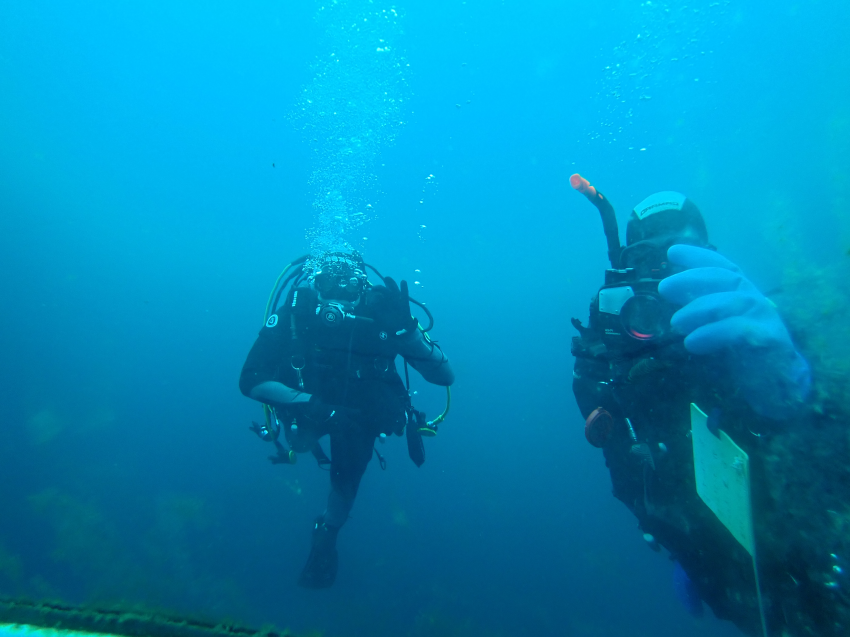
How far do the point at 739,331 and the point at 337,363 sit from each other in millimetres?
3336

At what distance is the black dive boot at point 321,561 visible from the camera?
4.63m

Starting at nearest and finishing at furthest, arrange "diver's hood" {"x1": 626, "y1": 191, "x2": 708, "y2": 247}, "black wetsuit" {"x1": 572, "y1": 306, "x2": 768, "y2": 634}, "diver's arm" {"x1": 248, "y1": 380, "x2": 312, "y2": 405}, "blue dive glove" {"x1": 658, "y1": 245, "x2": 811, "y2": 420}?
"blue dive glove" {"x1": 658, "y1": 245, "x2": 811, "y2": 420}
"black wetsuit" {"x1": 572, "y1": 306, "x2": 768, "y2": 634}
"diver's hood" {"x1": 626, "y1": 191, "x2": 708, "y2": 247}
"diver's arm" {"x1": 248, "y1": 380, "x2": 312, "y2": 405}

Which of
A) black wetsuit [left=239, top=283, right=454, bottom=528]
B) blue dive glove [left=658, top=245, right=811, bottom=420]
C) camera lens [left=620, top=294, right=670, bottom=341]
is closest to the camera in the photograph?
blue dive glove [left=658, top=245, right=811, bottom=420]

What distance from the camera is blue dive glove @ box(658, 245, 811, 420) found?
41.5 inches

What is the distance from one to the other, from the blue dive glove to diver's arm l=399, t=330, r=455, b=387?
113 inches

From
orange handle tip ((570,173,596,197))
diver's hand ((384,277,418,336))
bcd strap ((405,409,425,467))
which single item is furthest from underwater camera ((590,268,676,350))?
bcd strap ((405,409,425,467))

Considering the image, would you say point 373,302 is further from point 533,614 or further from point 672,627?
point 672,627

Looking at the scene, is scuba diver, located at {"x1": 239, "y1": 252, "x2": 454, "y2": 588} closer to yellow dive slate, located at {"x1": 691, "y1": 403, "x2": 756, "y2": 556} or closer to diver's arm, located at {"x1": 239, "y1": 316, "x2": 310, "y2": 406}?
diver's arm, located at {"x1": 239, "y1": 316, "x2": 310, "y2": 406}

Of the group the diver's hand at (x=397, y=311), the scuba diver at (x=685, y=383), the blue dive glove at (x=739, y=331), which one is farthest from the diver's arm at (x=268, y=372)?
the blue dive glove at (x=739, y=331)

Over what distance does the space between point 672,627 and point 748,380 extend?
650 inches

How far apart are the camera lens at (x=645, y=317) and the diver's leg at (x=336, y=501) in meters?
3.06

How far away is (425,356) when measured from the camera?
4.23 m

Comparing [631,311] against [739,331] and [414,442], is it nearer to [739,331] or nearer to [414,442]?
[739,331]

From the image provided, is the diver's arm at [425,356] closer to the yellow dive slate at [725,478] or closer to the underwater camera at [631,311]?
the underwater camera at [631,311]
